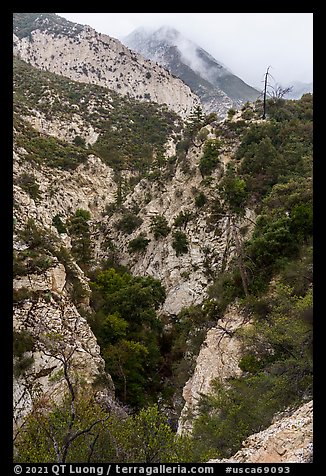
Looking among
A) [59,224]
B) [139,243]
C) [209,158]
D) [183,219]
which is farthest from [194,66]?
[59,224]

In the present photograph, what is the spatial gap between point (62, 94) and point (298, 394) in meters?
50.9

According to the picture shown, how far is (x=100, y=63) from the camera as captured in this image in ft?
243

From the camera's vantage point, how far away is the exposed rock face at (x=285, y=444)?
6.38 metres

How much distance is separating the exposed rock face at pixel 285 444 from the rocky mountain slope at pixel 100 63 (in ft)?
231

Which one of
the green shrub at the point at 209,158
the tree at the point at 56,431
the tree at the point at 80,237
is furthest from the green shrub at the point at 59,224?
the tree at the point at 56,431

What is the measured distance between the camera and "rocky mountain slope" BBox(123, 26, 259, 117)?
9206 cm

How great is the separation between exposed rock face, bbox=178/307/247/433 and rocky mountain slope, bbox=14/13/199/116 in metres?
63.4

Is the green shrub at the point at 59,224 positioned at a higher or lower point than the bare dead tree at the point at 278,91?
lower

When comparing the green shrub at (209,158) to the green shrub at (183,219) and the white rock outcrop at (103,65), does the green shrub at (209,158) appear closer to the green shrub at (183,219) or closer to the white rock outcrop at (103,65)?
the green shrub at (183,219)

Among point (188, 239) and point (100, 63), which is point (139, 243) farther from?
point (100, 63)

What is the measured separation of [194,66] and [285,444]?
118m

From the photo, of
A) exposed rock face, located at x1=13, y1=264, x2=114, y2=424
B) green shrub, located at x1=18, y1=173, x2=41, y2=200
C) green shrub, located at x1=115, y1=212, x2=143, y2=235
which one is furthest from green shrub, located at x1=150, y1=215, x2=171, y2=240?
exposed rock face, located at x1=13, y1=264, x2=114, y2=424

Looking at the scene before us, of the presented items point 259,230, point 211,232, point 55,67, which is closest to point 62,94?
point 55,67

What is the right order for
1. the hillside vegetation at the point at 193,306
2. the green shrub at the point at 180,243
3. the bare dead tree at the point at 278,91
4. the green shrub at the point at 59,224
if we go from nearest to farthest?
the hillside vegetation at the point at 193,306
the green shrub at the point at 180,243
the green shrub at the point at 59,224
the bare dead tree at the point at 278,91
